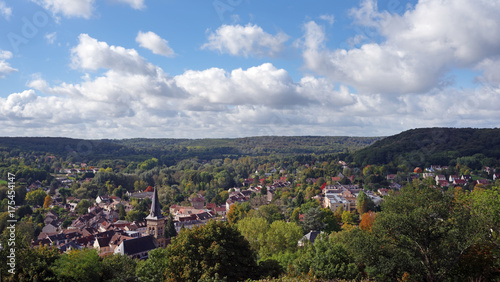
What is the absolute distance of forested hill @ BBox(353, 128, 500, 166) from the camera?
94500 mm

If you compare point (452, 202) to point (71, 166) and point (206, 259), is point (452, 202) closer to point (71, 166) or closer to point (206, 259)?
point (206, 259)

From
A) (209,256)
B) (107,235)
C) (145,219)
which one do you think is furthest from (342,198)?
(209,256)

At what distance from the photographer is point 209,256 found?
15633 mm

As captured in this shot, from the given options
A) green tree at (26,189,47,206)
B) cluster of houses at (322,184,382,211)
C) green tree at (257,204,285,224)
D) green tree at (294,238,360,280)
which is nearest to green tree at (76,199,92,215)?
green tree at (26,189,47,206)

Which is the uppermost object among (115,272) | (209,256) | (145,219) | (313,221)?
(209,256)

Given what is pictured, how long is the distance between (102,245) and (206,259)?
30.3m

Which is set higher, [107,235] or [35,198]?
[35,198]

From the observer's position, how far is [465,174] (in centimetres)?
8006

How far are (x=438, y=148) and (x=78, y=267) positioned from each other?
117m

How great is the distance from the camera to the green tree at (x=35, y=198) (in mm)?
65500

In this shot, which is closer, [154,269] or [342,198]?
[154,269]

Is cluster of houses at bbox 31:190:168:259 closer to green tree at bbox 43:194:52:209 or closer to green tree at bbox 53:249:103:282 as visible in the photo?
green tree at bbox 43:194:52:209

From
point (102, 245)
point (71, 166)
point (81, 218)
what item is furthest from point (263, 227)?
point (71, 166)

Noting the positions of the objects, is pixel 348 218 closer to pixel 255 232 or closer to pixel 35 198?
pixel 255 232
